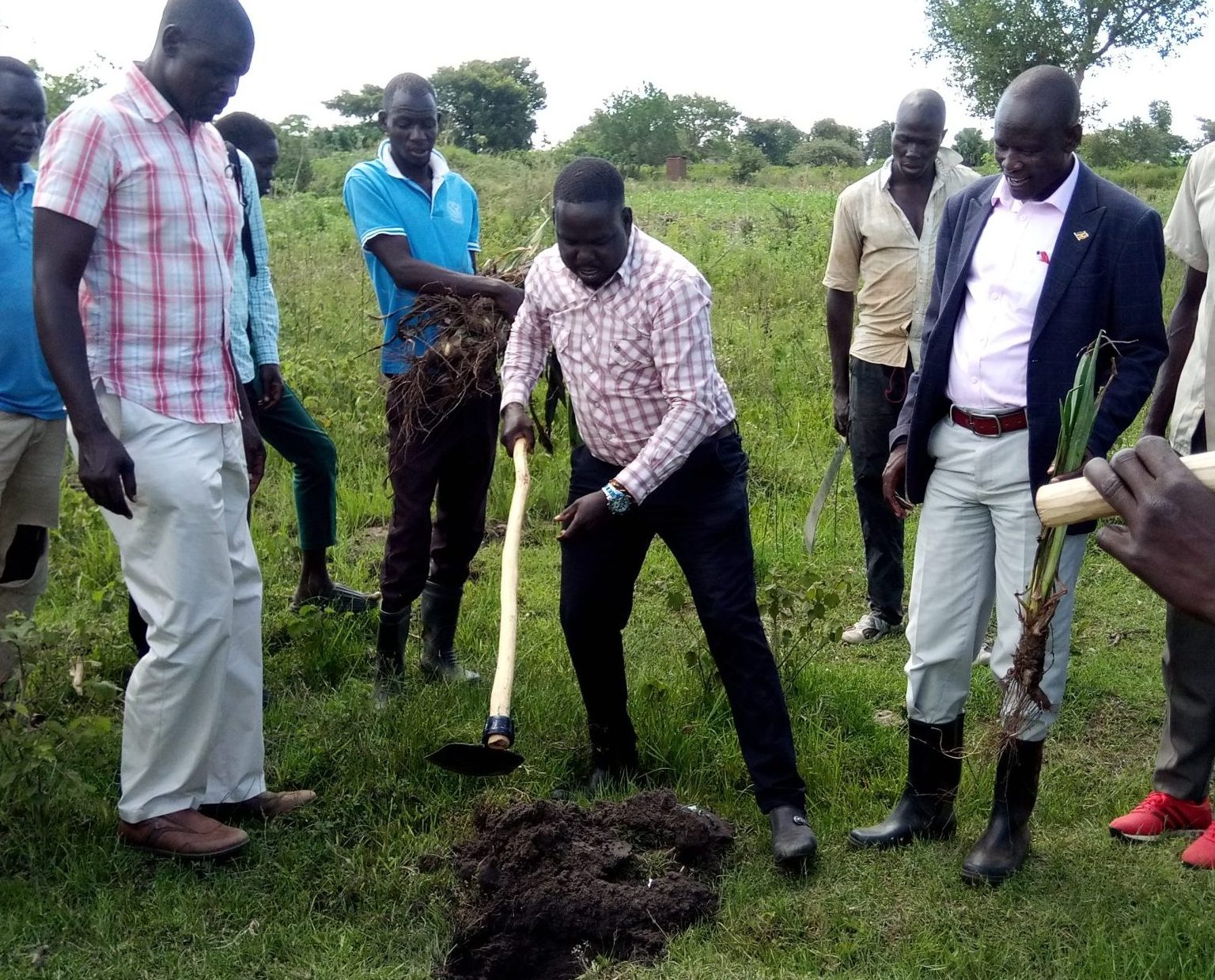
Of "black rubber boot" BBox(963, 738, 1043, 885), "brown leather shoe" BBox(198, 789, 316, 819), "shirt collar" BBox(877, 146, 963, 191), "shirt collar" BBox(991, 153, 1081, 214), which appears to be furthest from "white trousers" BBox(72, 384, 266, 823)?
"shirt collar" BBox(877, 146, 963, 191)

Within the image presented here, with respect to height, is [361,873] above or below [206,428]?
below

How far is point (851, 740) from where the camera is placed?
4461 mm

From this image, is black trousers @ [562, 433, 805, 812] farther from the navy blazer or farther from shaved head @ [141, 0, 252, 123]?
shaved head @ [141, 0, 252, 123]

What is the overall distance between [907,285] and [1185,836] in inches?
101

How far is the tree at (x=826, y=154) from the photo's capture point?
48188mm

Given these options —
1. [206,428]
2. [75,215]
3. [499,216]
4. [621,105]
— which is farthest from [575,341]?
[621,105]

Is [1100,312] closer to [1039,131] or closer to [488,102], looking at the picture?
[1039,131]

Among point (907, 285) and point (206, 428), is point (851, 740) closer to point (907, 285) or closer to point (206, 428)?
point (907, 285)

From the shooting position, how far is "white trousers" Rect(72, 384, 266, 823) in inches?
138

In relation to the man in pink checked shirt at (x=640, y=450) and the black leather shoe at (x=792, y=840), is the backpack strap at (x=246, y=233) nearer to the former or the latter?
the man in pink checked shirt at (x=640, y=450)

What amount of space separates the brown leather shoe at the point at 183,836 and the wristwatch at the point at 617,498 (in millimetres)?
1458

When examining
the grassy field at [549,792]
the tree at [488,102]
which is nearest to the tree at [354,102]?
the tree at [488,102]

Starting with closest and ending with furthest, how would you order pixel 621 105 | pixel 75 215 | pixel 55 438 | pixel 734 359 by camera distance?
pixel 75 215
pixel 55 438
pixel 734 359
pixel 621 105

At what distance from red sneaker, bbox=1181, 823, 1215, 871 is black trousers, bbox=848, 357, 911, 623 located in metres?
2.13
